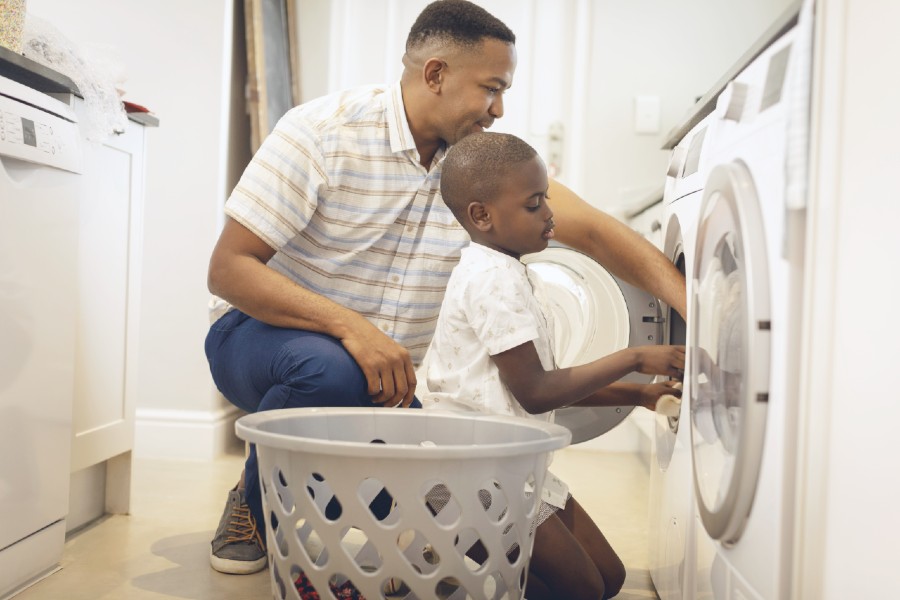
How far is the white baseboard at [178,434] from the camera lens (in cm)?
261

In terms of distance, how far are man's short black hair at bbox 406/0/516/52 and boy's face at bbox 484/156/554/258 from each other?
0.28 metres

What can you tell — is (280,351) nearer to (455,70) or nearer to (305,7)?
(455,70)

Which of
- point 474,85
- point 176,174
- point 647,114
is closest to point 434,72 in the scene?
point 474,85

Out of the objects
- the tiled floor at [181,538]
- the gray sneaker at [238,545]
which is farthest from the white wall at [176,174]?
the gray sneaker at [238,545]

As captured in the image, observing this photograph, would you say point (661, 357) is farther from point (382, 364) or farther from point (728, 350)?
point (382, 364)

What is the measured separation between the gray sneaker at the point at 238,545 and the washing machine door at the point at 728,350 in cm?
83

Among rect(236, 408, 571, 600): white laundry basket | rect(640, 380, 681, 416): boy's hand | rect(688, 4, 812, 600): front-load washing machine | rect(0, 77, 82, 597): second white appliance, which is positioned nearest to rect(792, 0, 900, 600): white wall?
rect(688, 4, 812, 600): front-load washing machine

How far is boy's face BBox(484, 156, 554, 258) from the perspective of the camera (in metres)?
1.37

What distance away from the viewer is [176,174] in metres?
2.62

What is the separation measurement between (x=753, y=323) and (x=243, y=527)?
3.54ft

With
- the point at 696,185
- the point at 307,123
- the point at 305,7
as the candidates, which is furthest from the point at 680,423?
the point at 305,7

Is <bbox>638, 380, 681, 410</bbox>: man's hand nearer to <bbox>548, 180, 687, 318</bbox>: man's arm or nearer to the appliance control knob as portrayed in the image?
<bbox>548, 180, 687, 318</bbox>: man's arm

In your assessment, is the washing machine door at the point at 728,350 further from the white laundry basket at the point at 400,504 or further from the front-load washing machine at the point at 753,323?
the white laundry basket at the point at 400,504

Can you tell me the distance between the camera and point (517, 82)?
123 inches
